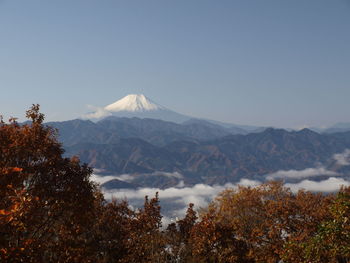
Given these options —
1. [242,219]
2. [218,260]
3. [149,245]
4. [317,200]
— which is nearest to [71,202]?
[149,245]

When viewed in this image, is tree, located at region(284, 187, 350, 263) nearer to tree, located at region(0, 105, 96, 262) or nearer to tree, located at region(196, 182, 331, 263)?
tree, located at region(196, 182, 331, 263)

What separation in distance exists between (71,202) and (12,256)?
287 inches

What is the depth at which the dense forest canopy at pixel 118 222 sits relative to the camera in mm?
15617

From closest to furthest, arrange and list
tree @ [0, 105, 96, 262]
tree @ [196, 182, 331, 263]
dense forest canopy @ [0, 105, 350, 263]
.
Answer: dense forest canopy @ [0, 105, 350, 263], tree @ [0, 105, 96, 262], tree @ [196, 182, 331, 263]

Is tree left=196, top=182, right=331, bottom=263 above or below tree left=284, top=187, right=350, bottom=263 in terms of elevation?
below

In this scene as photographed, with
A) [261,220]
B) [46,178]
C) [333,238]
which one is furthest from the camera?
[261,220]

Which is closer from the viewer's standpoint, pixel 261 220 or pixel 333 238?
pixel 333 238

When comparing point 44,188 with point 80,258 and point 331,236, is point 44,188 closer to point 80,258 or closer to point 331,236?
point 80,258

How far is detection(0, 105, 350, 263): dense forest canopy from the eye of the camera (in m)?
15.6

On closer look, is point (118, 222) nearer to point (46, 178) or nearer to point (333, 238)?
point (46, 178)

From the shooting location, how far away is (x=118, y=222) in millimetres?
41062

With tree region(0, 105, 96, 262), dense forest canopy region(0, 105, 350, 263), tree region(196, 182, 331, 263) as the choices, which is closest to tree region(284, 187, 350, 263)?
dense forest canopy region(0, 105, 350, 263)

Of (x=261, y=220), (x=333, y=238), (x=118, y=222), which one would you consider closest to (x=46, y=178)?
(x=333, y=238)

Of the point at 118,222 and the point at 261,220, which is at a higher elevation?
the point at 118,222
